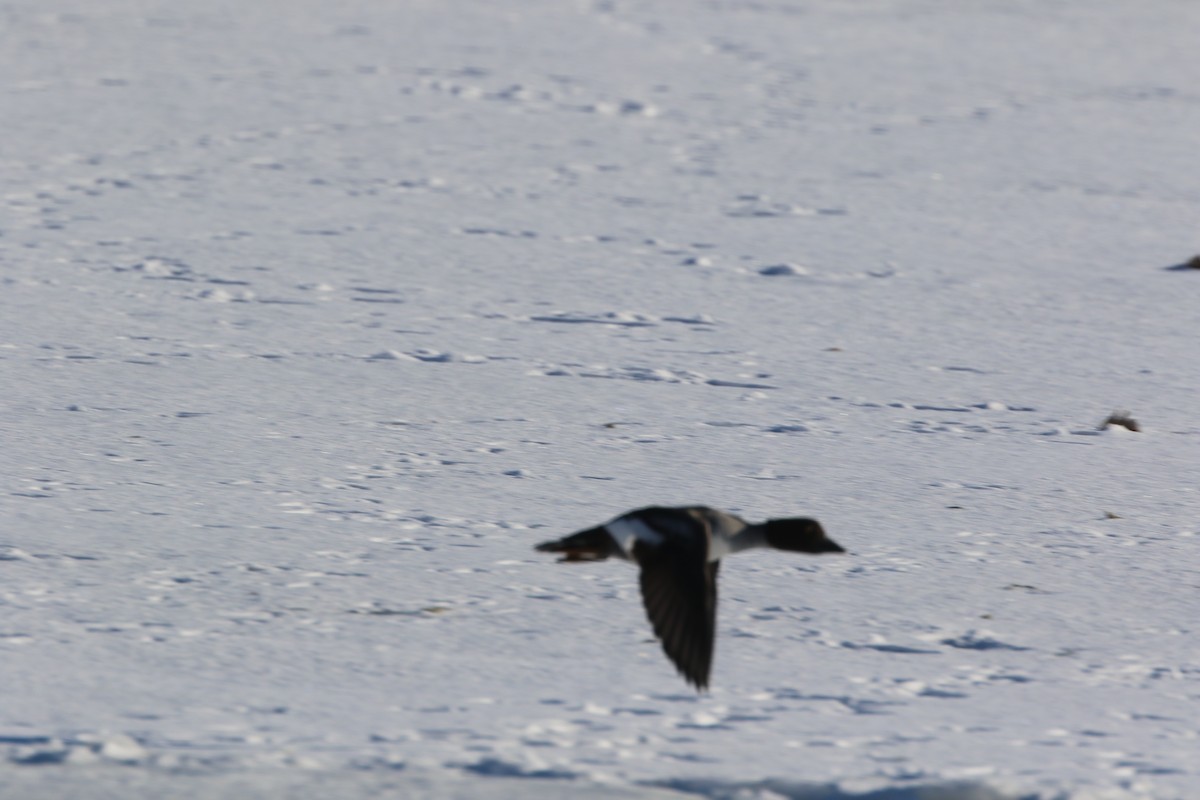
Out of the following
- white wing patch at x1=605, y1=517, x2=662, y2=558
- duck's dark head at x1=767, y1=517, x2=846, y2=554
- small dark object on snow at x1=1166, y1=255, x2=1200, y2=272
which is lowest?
duck's dark head at x1=767, y1=517, x2=846, y2=554

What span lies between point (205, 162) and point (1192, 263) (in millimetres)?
4243

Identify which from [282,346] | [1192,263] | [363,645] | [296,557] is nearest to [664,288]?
[282,346]

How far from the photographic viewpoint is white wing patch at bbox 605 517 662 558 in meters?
2.96

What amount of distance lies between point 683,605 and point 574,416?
6.22 feet

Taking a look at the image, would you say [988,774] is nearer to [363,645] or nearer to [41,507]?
[363,645]

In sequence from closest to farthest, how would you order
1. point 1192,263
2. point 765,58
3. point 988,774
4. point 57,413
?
point 988,774
point 57,413
point 1192,263
point 765,58

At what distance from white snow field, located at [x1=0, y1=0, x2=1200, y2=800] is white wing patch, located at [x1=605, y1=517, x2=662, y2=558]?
0.26m

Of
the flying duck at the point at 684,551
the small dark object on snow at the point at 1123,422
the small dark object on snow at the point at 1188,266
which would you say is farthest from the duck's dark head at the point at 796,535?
the small dark object on snow at the point at 1188,266

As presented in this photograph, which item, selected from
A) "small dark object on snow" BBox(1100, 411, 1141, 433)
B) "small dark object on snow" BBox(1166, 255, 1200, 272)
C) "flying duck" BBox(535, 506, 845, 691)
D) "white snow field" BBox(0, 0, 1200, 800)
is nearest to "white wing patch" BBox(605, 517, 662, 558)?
"flying duck" BBox(535, 506, 845, 691)

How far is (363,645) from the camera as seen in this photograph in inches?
124

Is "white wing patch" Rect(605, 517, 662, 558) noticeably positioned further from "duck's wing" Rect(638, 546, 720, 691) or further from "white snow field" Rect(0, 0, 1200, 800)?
"white snow field" Rect(0, 0, 1200, 800)

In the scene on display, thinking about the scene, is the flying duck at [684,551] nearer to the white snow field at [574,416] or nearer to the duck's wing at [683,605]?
the duck's wing at [683,605]

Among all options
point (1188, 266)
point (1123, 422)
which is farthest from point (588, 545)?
point (1188, 266)

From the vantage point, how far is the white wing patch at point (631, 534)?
9.73ft
